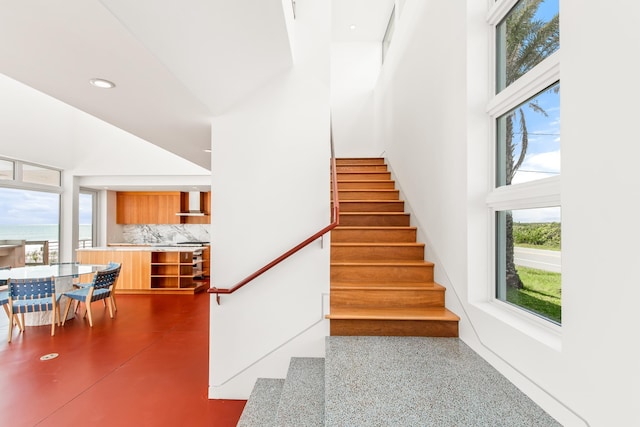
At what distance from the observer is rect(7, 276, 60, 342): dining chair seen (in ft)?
13.1

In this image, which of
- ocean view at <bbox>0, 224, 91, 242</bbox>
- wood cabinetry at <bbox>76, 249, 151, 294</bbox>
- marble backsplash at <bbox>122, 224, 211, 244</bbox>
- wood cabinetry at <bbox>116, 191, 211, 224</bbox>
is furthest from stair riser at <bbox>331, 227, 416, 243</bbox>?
ocean view at <bbox>0, 224, 91, 242</bbox>

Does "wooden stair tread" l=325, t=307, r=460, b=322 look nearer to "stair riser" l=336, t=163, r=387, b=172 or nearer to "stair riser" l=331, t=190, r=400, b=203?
"stair riser" l=331, t=190, r=400, b=203

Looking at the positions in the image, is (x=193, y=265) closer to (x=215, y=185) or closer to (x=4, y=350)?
(x=4, y=350)

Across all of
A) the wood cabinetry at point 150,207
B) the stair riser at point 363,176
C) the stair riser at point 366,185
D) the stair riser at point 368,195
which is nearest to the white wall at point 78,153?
the wood cabinetry at point 150,207

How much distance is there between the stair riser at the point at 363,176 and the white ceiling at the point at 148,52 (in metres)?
2.42

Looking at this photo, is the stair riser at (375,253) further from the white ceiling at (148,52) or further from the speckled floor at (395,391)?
the white ceiling at (148,52)

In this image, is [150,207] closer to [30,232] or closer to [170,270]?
[30,232]

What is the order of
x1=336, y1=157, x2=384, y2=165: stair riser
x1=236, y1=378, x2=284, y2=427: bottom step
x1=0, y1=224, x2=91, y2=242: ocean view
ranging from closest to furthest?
x1=236, y1=378, x2=284, y2=427: bottom step < x1=336, y1=157, x2=384, y2=165: stair riser < x1=0, y1=224, x2=91, y2=242: ocean view

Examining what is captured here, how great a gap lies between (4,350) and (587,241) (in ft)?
18.8

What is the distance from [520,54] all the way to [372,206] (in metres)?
2.38

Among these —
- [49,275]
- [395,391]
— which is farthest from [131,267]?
[395,391]

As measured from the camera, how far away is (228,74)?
7.40 feet

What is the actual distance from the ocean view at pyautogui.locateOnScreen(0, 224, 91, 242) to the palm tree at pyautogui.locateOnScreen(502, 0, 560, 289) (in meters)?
8.73

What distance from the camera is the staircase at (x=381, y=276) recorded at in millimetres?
2357
